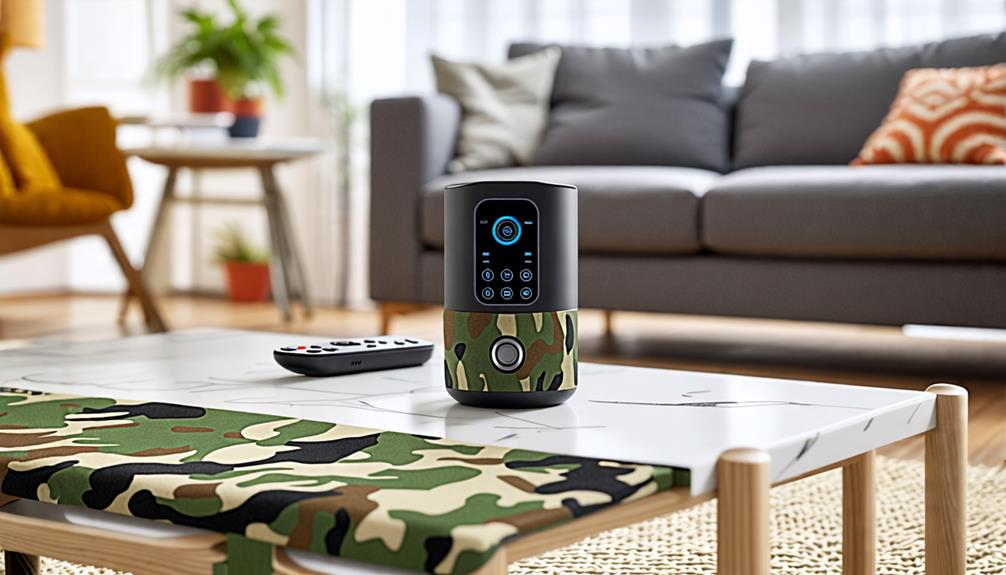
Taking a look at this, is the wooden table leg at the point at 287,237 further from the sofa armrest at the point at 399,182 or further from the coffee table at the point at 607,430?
the coffee table at the point at 607,430

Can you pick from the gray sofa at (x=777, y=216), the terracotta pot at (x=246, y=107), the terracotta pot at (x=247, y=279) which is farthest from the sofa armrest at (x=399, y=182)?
the terracotta pot at (x=247, y=279)

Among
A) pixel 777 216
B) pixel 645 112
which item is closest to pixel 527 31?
pixel 645 112

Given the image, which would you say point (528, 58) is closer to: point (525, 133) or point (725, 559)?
point (525, 133)

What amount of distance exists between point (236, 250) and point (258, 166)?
Answer: 78 cm

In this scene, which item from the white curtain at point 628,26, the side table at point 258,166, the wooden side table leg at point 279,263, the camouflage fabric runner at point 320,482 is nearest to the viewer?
the camouflage fabric runner at point 320,482

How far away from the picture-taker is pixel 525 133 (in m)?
3.69

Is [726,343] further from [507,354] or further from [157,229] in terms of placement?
[507,354]

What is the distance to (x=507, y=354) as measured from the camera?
3.42ft

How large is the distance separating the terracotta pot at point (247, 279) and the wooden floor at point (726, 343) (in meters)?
0.08

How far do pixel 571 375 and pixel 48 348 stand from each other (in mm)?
749

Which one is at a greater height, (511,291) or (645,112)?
(645,112)

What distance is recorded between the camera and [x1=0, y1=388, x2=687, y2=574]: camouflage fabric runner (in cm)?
70

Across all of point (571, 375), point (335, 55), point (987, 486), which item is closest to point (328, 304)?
point (335, 55)

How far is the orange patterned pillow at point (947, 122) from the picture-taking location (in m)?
3.03
